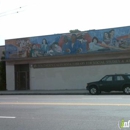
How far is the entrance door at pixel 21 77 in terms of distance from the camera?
29.2m

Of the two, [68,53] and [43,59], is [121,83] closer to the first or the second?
[68,53]

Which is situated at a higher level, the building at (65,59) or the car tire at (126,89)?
the building at (65,59)

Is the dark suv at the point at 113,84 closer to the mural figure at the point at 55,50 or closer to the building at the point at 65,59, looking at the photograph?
the building at the point at 65,59

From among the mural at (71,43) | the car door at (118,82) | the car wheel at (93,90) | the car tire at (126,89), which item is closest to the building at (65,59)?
the mural at (71,43)

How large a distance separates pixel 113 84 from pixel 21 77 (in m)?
12.9

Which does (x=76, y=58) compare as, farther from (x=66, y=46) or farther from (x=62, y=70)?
(x=62, y=70)

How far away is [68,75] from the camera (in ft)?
87.0

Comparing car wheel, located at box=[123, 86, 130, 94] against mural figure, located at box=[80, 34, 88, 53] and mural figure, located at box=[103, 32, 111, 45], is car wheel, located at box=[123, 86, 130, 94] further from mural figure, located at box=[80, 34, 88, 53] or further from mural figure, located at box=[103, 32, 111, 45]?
mural figure, located at box=[80, 34, 88, 53]

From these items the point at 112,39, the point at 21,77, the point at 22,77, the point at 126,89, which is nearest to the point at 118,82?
the point at 126,89

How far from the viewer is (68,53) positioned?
2633cm

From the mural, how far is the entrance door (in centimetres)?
146

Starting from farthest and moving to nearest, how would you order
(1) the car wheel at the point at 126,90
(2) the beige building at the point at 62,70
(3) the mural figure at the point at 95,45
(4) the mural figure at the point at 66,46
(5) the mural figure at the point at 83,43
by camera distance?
(4) the mural figure at the point at 66,46 → (5) the mural figure at the point at 83,43 → (3) the mural figure at the point at 95,45 → (2) the beige building at the point at 62,70 → (1) the car wheel at the point at 126,90

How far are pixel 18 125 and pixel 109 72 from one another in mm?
17388

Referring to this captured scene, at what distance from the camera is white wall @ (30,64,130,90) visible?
81.4 ft
